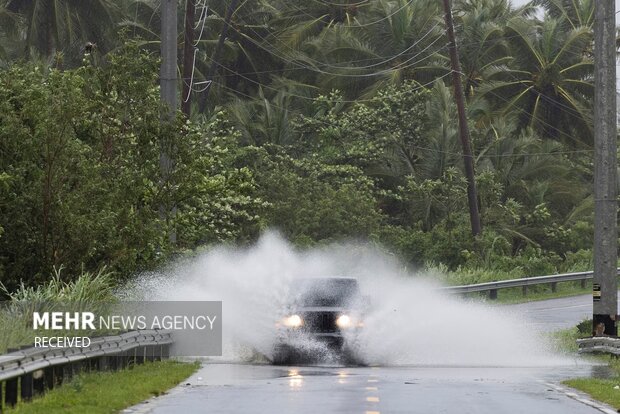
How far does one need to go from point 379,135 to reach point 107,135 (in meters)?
32.1

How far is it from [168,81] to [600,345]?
9.75 m

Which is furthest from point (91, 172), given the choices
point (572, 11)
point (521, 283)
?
point (572, 11)

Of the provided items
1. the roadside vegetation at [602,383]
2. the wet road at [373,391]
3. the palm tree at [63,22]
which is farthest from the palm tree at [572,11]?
the wet road at [373,391]

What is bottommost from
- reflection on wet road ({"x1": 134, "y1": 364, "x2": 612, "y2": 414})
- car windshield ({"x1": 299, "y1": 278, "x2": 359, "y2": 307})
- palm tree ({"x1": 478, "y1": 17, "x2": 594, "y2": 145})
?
reflection on wet road ({"x1": 134, "y1": 364, "x2": 612, "y2": 414})

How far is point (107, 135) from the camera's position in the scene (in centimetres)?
2933

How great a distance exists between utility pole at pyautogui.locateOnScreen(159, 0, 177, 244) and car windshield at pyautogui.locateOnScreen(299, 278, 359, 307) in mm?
3758

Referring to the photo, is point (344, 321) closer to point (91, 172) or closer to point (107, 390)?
point (91, 172)

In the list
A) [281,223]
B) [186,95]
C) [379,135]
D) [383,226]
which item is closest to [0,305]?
[186,95]

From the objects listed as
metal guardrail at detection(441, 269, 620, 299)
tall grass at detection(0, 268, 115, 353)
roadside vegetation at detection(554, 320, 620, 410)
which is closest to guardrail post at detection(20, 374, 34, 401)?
tall grass at detection(0, 268, 115, 353)

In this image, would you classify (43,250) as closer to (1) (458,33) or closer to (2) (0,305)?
(2) (0,305)

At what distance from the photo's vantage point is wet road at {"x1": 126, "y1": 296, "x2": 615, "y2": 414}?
1688 centimetres

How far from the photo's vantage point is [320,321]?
24922 mm

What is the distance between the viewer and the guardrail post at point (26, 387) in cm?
1661

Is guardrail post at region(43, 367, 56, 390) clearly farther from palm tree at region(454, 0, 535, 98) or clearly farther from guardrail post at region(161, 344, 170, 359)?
palm tree at region(454, 0, 535, 98)
